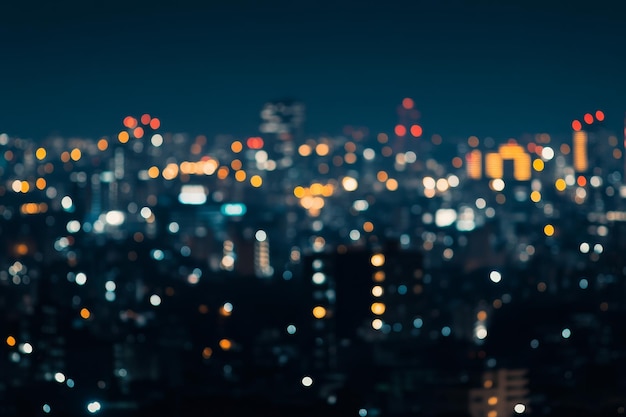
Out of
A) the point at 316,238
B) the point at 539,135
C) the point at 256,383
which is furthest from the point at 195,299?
the point at 539,135

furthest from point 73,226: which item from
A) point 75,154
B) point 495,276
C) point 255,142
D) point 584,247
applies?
point 255,142

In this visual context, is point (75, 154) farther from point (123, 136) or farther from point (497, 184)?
point (497, 184)

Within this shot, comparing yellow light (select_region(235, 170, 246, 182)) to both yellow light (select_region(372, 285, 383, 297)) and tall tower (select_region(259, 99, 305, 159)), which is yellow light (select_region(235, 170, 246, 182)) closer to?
tall tower (select_region(259, 99, 305, 159))

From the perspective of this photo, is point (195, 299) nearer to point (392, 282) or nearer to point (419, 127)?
point (392, 282)

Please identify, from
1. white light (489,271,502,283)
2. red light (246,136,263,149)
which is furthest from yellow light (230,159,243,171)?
white light (489,271,502,283)

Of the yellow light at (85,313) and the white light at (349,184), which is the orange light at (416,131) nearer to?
the white light at (349,184)

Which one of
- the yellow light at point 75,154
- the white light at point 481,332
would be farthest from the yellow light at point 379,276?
the yellow light at point 75,154
